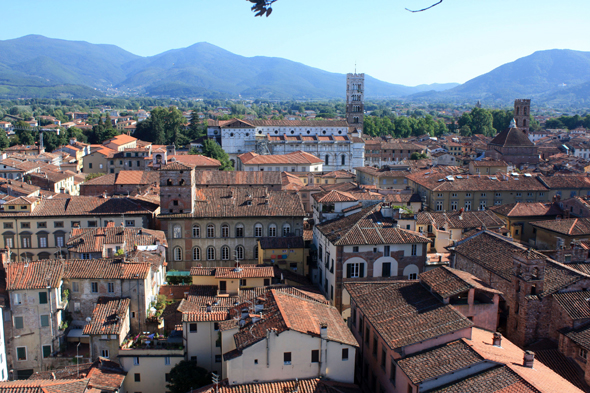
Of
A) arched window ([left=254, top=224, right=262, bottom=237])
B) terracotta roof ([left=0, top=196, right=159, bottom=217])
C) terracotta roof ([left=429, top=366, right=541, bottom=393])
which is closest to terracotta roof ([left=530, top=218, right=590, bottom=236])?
arched window ([left=254, top=224, right=262, bottom=237])

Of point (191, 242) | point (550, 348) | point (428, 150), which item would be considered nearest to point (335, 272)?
point (550, 348)

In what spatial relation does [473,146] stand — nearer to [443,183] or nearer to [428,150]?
[428,150]

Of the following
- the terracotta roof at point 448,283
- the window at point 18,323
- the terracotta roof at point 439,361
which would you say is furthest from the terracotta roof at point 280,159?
the terracotta roof at point 439,361

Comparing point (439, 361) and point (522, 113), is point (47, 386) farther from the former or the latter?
point (522, 113)

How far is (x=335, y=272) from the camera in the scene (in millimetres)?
31594

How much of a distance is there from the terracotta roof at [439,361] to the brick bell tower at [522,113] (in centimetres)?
10591

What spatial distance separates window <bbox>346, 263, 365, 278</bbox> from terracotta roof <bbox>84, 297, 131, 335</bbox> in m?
13.0

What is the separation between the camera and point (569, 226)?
40406 millimetres

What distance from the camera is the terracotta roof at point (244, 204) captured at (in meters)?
42.2

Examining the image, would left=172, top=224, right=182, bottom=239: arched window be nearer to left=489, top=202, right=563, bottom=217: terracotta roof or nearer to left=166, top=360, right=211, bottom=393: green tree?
left=166, top=360, right=211, bottom=393: green tree

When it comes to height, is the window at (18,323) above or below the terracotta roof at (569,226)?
below

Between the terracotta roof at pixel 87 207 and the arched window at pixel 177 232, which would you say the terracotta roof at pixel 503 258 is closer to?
the arched window at pixel 177 232

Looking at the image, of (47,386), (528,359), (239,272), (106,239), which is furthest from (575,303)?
(106,239)

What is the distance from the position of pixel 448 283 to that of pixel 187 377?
42.7ft
